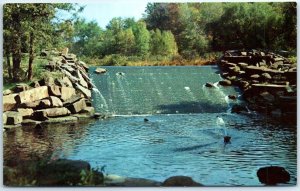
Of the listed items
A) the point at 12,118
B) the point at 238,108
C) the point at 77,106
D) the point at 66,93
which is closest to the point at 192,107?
the point at 238,108

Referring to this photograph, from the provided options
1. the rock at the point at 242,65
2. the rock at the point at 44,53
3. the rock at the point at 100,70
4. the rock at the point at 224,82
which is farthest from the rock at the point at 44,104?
the rock at the point at 242,65

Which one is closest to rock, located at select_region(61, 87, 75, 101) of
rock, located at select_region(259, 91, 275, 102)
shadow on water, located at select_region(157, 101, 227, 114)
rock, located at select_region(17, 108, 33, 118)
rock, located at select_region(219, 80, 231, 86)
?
rock, located at select_region(17, 108, 33, 118)

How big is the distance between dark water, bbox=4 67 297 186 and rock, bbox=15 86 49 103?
31 cm

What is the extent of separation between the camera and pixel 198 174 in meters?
5.18

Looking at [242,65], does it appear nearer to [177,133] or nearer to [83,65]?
[177,133]

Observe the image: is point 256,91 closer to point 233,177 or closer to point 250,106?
point 250,106

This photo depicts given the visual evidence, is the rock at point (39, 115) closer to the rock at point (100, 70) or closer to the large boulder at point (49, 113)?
the large boulder at point (49, 113)

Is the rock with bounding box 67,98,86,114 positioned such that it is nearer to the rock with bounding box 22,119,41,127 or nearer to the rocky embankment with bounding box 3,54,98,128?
the rocky embankment with bounding box 3,54,98,128

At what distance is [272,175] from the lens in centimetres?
519

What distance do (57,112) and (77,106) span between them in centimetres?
21

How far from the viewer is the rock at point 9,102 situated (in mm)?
5332

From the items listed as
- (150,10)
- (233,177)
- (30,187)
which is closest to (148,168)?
(233,177)

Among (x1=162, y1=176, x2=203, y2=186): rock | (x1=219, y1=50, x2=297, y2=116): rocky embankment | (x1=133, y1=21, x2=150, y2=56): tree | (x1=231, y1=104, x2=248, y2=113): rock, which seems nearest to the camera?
(x1=162, y1=176, x2=203, y2=186): rock

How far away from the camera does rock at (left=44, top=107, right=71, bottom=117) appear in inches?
215
